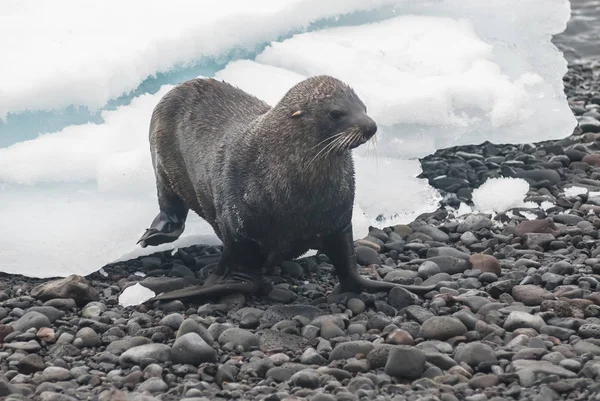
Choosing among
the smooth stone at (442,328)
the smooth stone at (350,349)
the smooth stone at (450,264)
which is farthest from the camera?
Answer: the smooth stone at (450,264)

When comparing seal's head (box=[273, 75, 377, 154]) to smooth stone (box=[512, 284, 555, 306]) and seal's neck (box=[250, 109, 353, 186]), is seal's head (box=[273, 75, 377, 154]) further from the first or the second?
smooth stone (box=[512, 284, 555, 306])

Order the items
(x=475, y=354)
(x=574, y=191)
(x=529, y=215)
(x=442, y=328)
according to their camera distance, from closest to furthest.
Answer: (x=475, y=354) → (x=442, y=328) → (x=529, y=215) → (x=574, y=191)

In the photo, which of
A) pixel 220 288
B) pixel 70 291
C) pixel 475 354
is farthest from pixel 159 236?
pixel 475 354

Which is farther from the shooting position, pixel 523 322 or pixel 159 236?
pixel 159 236

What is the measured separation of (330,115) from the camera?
6.18 m

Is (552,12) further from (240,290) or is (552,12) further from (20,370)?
(20,370)

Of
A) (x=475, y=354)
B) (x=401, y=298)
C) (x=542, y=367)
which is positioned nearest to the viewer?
(x=542, y=367)

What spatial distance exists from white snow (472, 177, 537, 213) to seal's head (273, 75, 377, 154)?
94.8 inches

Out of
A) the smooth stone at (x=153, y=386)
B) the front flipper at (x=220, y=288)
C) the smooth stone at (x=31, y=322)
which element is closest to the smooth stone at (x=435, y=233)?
the front flipper at (x=220, y=288)

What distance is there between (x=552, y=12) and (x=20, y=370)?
771 centimetres

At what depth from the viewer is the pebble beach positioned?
16.2 feet

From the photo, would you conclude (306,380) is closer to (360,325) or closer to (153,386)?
(153,386)

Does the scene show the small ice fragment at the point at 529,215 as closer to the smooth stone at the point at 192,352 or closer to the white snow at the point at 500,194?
the white snow at the point at 500,194

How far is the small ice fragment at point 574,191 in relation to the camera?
A: 335 inches
